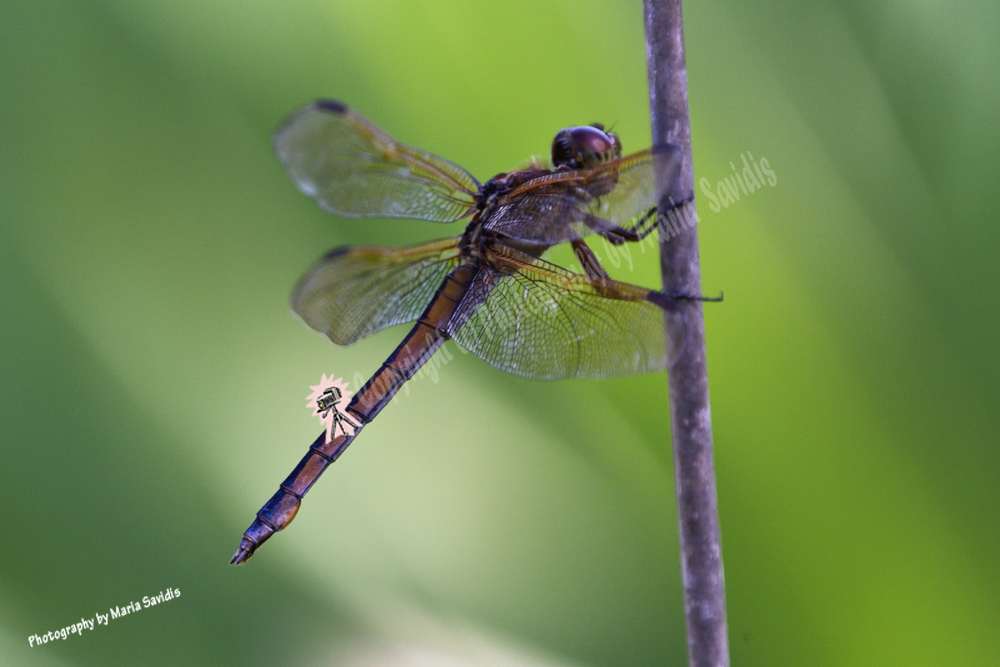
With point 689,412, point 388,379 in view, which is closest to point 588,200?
point 689,412

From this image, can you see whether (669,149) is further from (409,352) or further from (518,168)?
(409,352)

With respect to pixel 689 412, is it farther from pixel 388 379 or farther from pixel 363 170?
pixel 363 170

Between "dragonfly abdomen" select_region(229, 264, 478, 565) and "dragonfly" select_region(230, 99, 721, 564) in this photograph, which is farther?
"dragonfly abdomen" select_region(229, 264, 478, 565)

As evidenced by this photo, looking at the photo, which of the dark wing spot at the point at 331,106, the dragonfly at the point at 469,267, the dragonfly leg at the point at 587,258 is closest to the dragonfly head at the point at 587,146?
the dragonfly at the point at 469,267

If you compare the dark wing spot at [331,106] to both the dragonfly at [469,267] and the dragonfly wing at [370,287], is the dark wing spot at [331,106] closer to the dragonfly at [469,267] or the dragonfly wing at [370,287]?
the dragonfly at [469,267]

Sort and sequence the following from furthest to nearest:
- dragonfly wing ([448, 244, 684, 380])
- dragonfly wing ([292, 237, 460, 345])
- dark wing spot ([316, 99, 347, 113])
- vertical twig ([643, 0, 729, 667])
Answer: dragonfly wing ([292, 237, 460, 345])
dark wing spot ([316, 99, 347, 113])
dragonfly wing ([448, 244, 684, 380])
vertical twig ([643, 0, 729, 667])

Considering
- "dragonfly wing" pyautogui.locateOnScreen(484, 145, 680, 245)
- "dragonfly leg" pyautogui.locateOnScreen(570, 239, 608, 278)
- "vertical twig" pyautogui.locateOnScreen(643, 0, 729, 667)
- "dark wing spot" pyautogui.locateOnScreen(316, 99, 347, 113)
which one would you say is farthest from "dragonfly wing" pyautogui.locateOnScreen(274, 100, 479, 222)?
"vertical twig" pyautogui.locateOnScreen(643, 0, 729, 667)

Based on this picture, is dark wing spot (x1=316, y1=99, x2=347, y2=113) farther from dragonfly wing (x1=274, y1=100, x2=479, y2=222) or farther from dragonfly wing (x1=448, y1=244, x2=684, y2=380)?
dragonfly wing (x1=448, y1=244, x2=684, y2=380)
